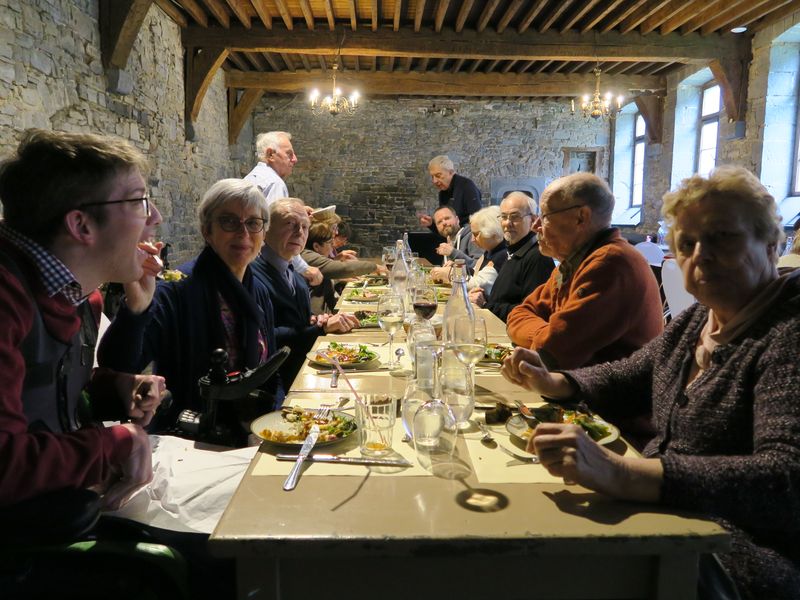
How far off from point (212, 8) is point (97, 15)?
2.24 m

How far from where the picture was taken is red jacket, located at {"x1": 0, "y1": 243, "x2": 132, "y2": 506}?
95 cm

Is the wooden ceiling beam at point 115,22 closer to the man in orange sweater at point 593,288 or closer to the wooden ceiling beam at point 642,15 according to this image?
the man in orange sweater at point 593,288

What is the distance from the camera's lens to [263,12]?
684cm

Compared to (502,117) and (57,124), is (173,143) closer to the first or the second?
(57,124)

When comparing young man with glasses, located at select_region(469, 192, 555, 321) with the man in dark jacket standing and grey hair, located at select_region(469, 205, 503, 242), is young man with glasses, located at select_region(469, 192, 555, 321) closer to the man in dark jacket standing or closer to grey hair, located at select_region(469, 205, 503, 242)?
grey hair, located at select_region(469, 205, 503, 242)

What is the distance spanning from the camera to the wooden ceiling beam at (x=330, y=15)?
6.61m

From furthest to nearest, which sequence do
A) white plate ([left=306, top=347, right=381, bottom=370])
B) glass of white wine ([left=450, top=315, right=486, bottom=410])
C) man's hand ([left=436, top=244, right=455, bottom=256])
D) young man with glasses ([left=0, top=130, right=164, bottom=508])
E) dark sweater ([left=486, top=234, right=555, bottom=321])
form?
man's hand ([left=436, top=244, right=455, bottom=256]), dark sweater ([left=486, top=234, right=555, bottom=321]), white plate ([left=306, top=347, right=381, bottom=370]), glass of white wine ([left=450, top=315, right=486, bottom=410]), young man with glasses ([left=0, top=130, right=164, bottom=508])

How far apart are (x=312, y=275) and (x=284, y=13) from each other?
4.34m

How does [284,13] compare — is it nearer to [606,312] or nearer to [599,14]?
[599,14]

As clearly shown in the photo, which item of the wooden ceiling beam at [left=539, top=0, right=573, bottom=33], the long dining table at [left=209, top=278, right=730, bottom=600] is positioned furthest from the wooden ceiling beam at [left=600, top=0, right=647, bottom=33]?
the long dining table at [left=209, top=278, right=730, bottom=600]

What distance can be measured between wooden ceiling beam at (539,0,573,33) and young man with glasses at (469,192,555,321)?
4.07 m

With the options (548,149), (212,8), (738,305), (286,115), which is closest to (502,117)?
(548,149)

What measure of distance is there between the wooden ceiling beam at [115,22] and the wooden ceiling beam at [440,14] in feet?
10.9

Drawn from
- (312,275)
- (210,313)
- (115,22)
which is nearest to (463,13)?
(115,22)
